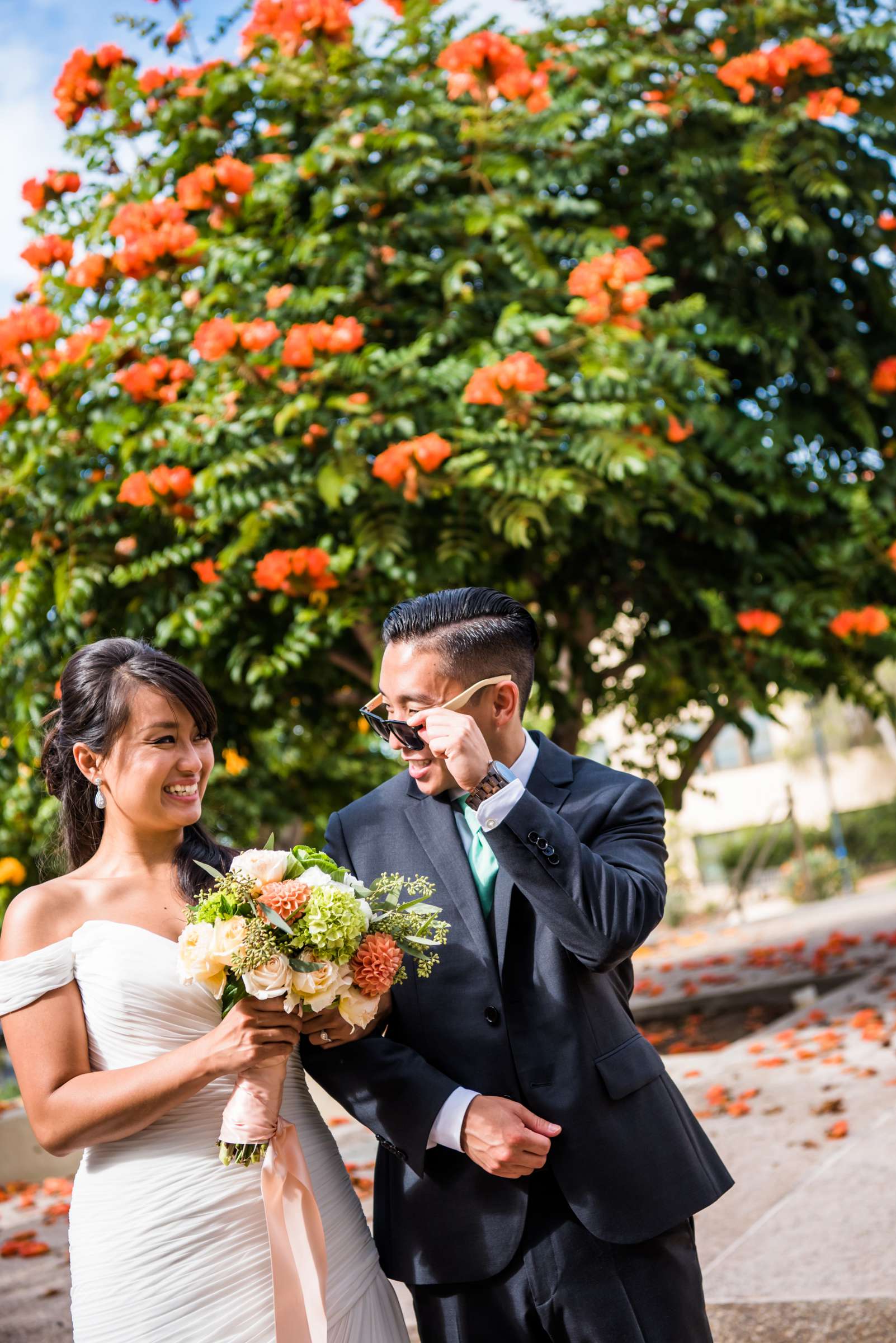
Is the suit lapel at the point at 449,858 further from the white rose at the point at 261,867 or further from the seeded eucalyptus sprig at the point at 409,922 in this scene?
the white rose at the point at 261,867

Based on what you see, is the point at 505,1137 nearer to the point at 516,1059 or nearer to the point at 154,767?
the point at 516,1059

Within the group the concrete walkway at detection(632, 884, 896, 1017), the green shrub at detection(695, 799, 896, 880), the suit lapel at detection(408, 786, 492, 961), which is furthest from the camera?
the green shrub at detection(695, 799, 896, 880)

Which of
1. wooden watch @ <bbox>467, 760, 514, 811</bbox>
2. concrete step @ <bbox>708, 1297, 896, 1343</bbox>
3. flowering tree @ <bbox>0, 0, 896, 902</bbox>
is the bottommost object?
concrete step @ <bbox>708, 1297, 896, 1343</bbox>

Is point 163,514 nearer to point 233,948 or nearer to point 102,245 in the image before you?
point 102,245

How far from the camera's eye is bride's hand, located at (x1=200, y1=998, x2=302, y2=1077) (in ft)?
7.70

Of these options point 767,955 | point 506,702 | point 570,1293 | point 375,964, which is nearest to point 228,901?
point 375,964

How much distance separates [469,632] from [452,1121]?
98cm

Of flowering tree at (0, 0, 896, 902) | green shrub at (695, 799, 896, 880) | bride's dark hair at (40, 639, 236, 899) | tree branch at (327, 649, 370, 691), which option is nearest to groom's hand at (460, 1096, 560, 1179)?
bride's dark hair at (40, 639, 236, 899)

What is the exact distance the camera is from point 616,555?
775cm

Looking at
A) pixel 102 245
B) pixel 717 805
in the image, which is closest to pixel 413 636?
pixel 102 245

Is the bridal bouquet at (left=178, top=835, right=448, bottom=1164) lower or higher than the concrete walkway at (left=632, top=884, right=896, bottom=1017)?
higher

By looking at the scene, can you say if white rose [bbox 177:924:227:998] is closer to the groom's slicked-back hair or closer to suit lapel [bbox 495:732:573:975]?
suit lapel [bbox 495:732:573:975]

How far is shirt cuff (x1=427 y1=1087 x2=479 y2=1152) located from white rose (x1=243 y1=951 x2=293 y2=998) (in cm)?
43

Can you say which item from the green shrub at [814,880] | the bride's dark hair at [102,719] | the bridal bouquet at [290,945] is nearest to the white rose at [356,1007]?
the bridal bouquet at [290,945]
